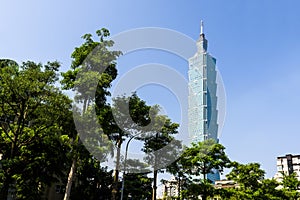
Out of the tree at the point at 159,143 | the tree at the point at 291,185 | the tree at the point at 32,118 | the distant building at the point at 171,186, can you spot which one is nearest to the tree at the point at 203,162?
the tree at the point at 159,143

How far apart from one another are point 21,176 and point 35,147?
6.24ft

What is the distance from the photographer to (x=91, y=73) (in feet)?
51.5

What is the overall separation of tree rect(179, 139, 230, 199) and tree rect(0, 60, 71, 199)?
9983mm

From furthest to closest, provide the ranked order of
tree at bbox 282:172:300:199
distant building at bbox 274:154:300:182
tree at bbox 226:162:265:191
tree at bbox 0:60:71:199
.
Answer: distant building at bbox 274:154:300:182 < tree at bbox 282:172:300:199 < tree at bbox 226:162:265:191 < tree at bbox 0:60:71:199

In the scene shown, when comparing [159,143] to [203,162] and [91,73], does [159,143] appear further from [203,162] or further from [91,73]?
[91,73]

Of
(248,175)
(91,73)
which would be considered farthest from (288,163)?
(91,73)

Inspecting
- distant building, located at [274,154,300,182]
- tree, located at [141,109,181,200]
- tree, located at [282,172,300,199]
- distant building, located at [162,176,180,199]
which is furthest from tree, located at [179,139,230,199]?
distant building, located at [274,154,300,182]

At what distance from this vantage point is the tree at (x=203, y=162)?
20.6m

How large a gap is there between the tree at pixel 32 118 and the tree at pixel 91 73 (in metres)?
1.24

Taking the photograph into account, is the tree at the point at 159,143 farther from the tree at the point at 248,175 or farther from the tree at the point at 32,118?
the tree at the point at 32,118

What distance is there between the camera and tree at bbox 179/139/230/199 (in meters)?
20.6

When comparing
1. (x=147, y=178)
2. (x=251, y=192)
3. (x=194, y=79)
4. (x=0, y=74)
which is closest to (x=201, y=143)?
(x=251, y=192)

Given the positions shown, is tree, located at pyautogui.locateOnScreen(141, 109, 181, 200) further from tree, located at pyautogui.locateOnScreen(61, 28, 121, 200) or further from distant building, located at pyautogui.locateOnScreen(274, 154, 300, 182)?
distant building, located at pyautogui.locateOnScreen(274, 154, 300, 182)

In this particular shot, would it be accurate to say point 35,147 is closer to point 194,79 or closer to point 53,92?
point 53,92
